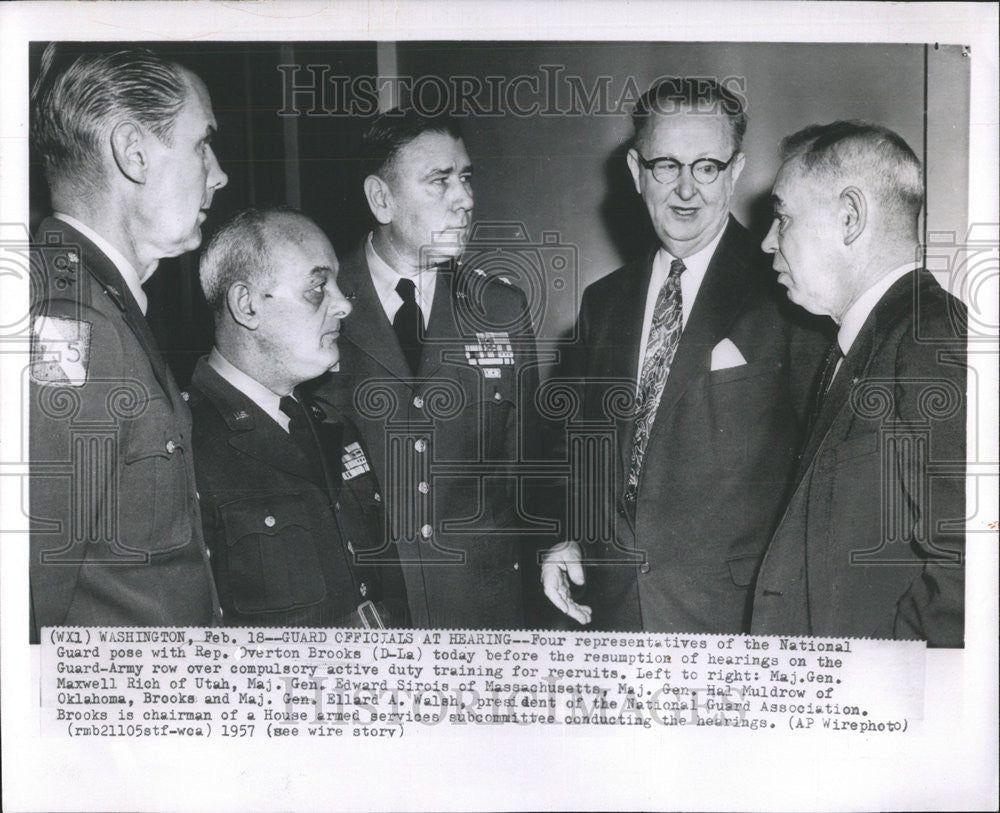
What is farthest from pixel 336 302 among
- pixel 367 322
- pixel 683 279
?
pixel 683 279

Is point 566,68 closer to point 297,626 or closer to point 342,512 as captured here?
point 342,512

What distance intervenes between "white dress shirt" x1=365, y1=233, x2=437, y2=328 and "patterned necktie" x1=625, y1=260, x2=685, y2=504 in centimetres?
42

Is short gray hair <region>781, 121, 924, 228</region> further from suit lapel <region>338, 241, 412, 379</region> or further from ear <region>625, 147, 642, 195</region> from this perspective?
suit lapel <region>338, 241, 412, 379</region>

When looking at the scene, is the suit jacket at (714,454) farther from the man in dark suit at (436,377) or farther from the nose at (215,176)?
the nose at (215,176)

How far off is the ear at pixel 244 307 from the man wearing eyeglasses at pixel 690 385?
0.60 metres

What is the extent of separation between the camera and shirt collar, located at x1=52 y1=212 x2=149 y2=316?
6.15 ft

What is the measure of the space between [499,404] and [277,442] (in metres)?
0.41

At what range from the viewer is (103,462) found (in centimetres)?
188

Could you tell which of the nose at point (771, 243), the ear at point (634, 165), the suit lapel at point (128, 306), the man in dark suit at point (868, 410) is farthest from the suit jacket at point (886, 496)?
the suit lapel at point (128, 306)

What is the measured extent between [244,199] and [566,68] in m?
0.64

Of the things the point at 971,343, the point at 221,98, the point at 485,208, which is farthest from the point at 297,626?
the point at 971,343

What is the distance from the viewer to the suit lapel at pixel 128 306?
187cm

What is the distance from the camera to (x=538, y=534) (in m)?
1.90

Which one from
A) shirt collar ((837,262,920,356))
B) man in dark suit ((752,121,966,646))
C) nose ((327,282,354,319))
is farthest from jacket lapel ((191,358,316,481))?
shirt collar ((837,262,920,356))
